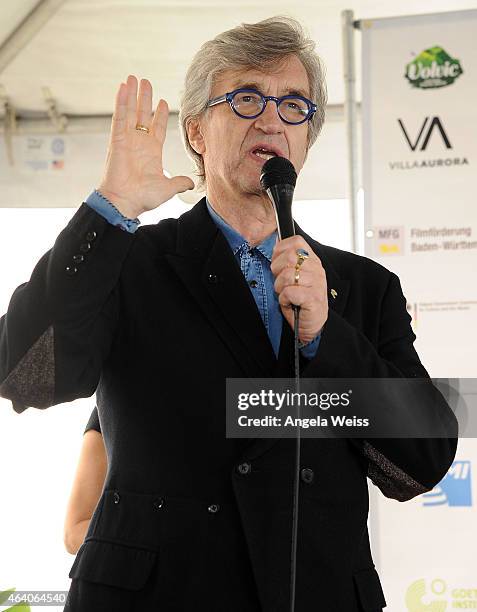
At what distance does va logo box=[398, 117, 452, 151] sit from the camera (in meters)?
2.92

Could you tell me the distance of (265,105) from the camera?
1.57m

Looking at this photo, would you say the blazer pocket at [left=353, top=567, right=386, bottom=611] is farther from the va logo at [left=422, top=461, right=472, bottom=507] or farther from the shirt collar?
the va logo at [left=422, top=461, right=472, bottom=507]

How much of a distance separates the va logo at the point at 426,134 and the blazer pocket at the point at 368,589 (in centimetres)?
183

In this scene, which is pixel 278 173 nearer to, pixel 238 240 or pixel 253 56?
pixel 238 240

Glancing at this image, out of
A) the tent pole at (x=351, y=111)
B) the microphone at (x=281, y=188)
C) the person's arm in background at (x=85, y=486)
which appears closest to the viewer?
the microphone at (x=281, y=188)

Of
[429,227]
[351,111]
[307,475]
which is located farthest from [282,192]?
[351,111]

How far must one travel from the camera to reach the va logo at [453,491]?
280 cm

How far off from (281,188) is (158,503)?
471 mm

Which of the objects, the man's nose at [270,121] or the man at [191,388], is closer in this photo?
the man at [191,388]

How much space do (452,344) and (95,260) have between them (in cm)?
181

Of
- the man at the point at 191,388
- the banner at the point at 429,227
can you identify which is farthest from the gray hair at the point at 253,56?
the banner at the point at 429,227

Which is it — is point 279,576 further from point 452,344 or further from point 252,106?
point 452,344

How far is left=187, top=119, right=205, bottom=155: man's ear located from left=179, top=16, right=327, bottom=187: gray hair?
0.02 metres

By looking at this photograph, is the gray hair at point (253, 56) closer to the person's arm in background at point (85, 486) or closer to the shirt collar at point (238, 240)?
the shirt collar at point (238, 240)
